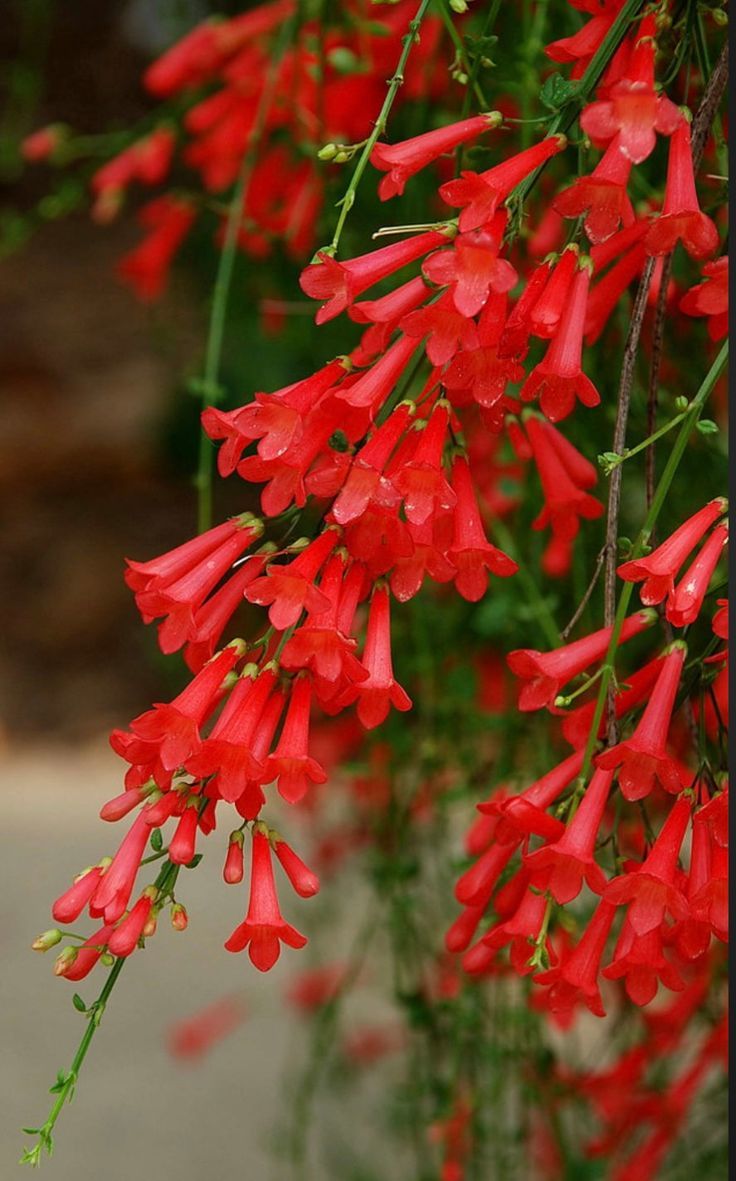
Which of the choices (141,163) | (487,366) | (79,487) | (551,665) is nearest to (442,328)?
(487,366)

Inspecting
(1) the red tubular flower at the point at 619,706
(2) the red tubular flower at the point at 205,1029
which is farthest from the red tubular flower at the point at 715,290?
(2) the red tubular flower at the point at 205,1029

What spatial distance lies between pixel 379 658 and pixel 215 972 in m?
1.68

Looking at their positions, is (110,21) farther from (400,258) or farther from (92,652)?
(400,258)

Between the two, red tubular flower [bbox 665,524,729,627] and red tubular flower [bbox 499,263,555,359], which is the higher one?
red tubular flower [bbox 499,263,555,359]

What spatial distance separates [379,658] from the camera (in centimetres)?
43

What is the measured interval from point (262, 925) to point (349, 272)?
19 cm

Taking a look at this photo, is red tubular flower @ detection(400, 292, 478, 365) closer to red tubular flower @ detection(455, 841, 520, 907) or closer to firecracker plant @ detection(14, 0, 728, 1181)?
firecracker plant @ detection(14, 0, 728, 1181)

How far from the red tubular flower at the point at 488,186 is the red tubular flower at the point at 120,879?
7.1 inches

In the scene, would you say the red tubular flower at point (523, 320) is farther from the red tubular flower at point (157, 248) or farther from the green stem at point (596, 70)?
the red tubular flower at point (157, 248)

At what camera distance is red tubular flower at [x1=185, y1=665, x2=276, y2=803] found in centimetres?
37

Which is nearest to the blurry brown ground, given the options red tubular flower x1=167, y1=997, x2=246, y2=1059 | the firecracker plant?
red tubular flower x1=167, y1=997, x2=246, y2=1059

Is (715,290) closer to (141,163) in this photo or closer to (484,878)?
(484,878)

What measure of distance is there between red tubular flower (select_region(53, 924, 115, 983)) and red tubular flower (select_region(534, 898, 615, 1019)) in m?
0.12

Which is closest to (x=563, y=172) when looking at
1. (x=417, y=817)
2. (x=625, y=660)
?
(x=625, y=660)
